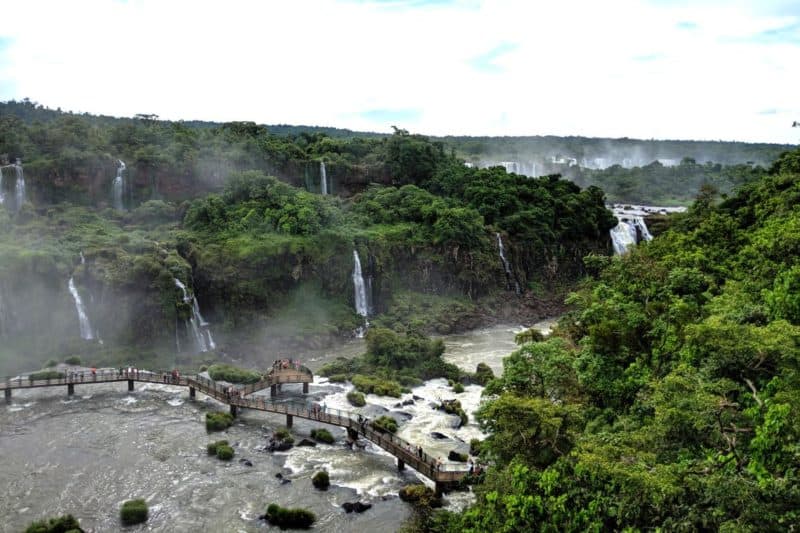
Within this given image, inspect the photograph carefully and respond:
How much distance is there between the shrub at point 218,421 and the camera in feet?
132

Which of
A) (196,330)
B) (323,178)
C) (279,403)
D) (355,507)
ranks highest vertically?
(323,178)

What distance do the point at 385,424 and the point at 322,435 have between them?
3.84m

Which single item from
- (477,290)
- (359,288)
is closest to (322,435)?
(359,288)

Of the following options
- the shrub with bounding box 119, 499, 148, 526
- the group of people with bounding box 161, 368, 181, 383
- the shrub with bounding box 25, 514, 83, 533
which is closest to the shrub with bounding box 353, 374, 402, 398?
the group of people with bounding box 161, 368, 181, 383

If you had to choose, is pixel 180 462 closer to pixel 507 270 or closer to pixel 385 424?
pixel 385 424

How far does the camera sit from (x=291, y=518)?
29.8 metres

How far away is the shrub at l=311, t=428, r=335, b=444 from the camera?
38825 millimetres

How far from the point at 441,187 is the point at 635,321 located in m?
63.2

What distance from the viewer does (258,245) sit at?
210 feet

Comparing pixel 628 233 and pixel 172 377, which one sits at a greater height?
pixel 628 233

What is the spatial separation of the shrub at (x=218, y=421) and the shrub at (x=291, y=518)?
37.3 feet

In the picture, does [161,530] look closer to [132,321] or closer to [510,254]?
[132,321]

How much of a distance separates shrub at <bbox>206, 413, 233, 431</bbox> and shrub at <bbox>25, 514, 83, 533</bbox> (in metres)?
11.6

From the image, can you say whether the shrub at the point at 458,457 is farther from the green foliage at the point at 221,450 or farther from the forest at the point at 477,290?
the green foliage at the point at 221,450
